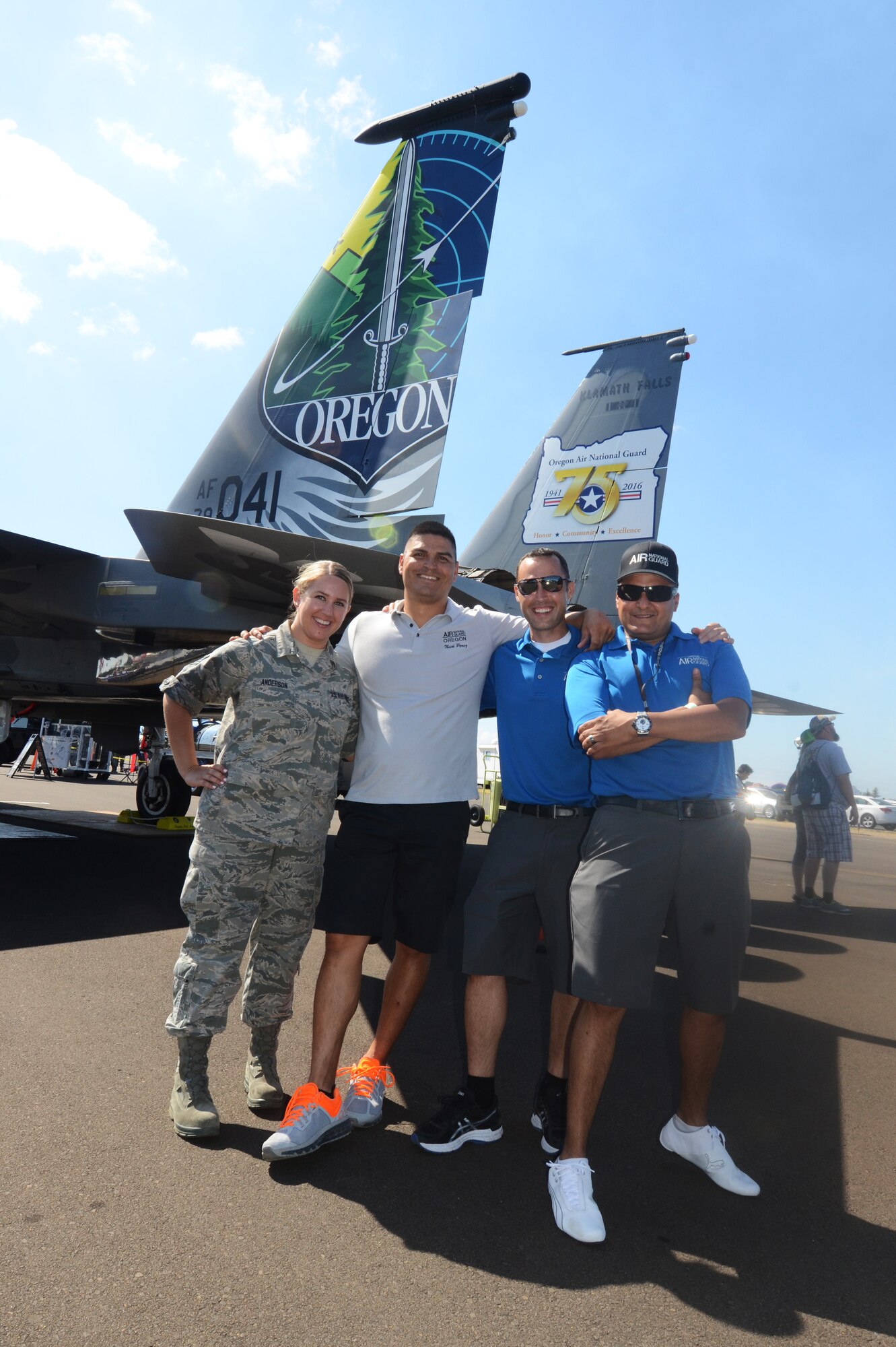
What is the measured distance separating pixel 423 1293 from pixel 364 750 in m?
1.61

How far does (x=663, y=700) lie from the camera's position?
8.70 ft

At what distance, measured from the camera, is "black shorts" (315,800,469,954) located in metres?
2.81

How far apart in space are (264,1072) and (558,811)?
1.44m

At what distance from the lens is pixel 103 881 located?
6887 mm

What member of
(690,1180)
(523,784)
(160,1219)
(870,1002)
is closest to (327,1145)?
(160,1219)

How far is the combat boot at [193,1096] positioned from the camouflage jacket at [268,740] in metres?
0.70

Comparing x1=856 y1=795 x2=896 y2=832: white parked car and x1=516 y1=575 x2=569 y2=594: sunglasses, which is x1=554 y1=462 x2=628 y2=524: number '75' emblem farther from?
x1=856 y1=795 x2=896 y2=832: white parked car

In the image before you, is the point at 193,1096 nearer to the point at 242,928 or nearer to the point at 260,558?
the point at 242,928

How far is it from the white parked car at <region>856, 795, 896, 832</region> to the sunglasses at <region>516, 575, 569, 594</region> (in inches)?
1521

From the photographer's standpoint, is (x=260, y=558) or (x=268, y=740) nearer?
(x=268, y=740)

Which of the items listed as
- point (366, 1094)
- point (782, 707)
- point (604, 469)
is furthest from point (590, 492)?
point (366, 1094)

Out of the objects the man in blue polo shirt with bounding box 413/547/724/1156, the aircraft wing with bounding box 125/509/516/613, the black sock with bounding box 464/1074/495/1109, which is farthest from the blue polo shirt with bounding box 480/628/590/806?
the aircraft wing with bounding box 125/509/516/613

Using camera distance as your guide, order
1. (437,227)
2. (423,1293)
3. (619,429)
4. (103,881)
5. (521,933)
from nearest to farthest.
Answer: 1. (423,1293)
2. (521,933)
3. (437,227)
4. (103,881)
5. (619,429)

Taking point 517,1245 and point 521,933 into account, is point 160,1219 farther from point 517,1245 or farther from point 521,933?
point 521,933
